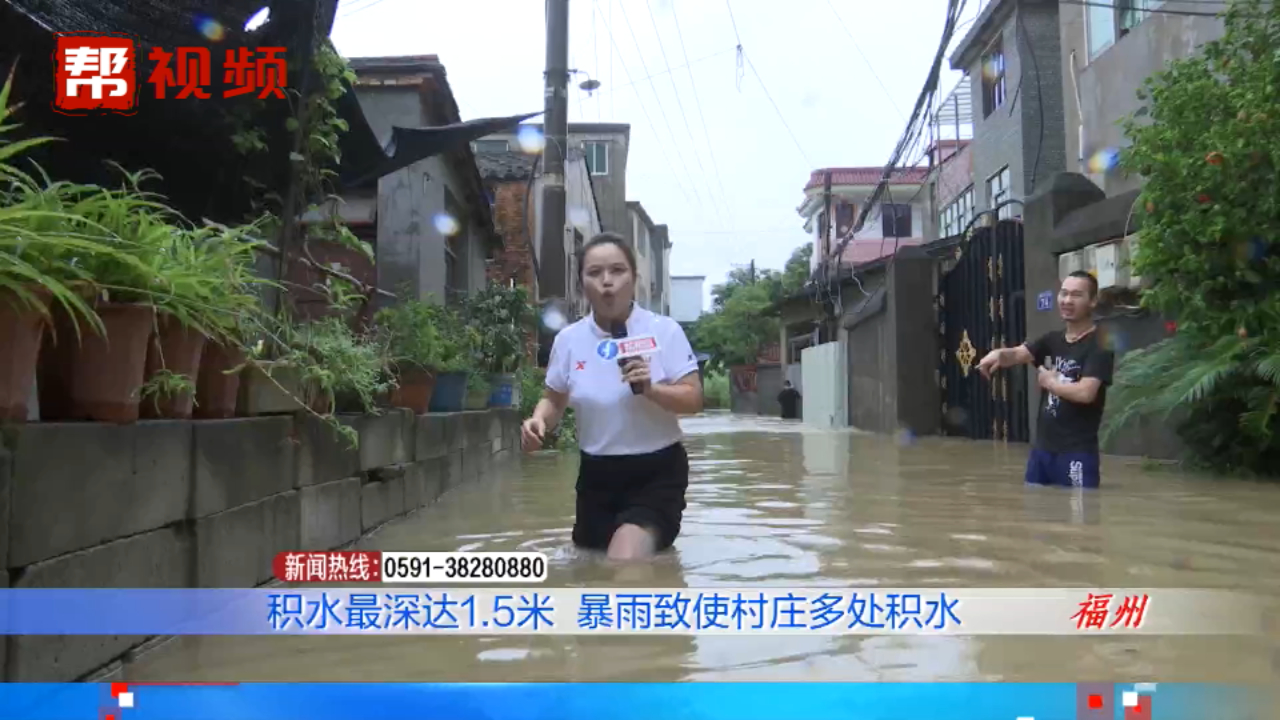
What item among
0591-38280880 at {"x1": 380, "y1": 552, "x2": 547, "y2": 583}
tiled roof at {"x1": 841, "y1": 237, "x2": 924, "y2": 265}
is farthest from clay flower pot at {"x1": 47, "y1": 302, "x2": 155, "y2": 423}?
tiled roof at {"x1": 841, "y1": 237, "x2": 924, "y2": 265}

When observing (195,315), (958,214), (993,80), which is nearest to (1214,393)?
(195,315)

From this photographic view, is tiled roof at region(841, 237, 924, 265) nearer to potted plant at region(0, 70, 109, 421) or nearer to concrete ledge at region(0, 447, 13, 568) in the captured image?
potted plant at region(0, 70, 109, 421)

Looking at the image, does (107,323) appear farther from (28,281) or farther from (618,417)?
(618,417)

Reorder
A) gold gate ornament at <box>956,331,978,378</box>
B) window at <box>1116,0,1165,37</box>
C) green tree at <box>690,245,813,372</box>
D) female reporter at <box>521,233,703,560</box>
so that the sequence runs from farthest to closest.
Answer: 1. green tree at <box>690,245,813,372</box>
2. gold gate ornament at <box>956,331,978,378</box>
3. window at <box>1116,0,1165,37</box>
4. female reporter at <box>521,233,703,560</box>

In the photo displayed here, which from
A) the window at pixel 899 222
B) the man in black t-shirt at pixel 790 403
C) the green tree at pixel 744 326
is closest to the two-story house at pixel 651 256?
the green tree at pixel 744 326

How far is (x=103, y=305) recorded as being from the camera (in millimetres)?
2320

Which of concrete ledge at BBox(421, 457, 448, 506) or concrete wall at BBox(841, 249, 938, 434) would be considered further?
concrete wall at BBox(841, 249, 938, 434)

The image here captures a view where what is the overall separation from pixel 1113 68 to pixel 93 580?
39.2ft

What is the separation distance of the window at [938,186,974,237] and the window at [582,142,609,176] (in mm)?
10424

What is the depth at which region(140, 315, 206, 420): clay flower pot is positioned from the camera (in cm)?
253

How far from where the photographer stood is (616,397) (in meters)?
3.15

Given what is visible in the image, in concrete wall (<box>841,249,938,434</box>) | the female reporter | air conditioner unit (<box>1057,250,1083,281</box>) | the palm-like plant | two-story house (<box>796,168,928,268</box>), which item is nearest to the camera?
the female reporter
